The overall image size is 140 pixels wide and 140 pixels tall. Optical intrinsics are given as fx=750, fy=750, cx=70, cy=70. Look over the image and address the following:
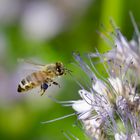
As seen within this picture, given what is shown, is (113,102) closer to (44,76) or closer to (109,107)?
(109,107)

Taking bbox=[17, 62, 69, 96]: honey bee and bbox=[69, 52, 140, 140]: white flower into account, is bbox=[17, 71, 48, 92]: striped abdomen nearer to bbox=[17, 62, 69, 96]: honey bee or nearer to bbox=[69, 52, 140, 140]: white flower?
bbox=[17, 62, 69, 96]: honey bee

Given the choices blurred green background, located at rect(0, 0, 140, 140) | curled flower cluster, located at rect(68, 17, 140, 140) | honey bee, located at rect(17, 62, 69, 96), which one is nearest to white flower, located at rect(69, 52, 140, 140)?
curled flower cluster, located at rect(68, 17, 140, 140)

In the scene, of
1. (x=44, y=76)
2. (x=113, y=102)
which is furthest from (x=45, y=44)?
(x=113, y=102)

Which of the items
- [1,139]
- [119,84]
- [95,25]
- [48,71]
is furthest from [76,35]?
[119,84]

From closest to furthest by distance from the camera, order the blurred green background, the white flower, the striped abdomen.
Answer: the white flower
the striped abdomen
the blurred green background

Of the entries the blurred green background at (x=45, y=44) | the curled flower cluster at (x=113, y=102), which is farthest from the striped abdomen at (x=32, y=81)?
the blurred green background at (x=45, y=44)
